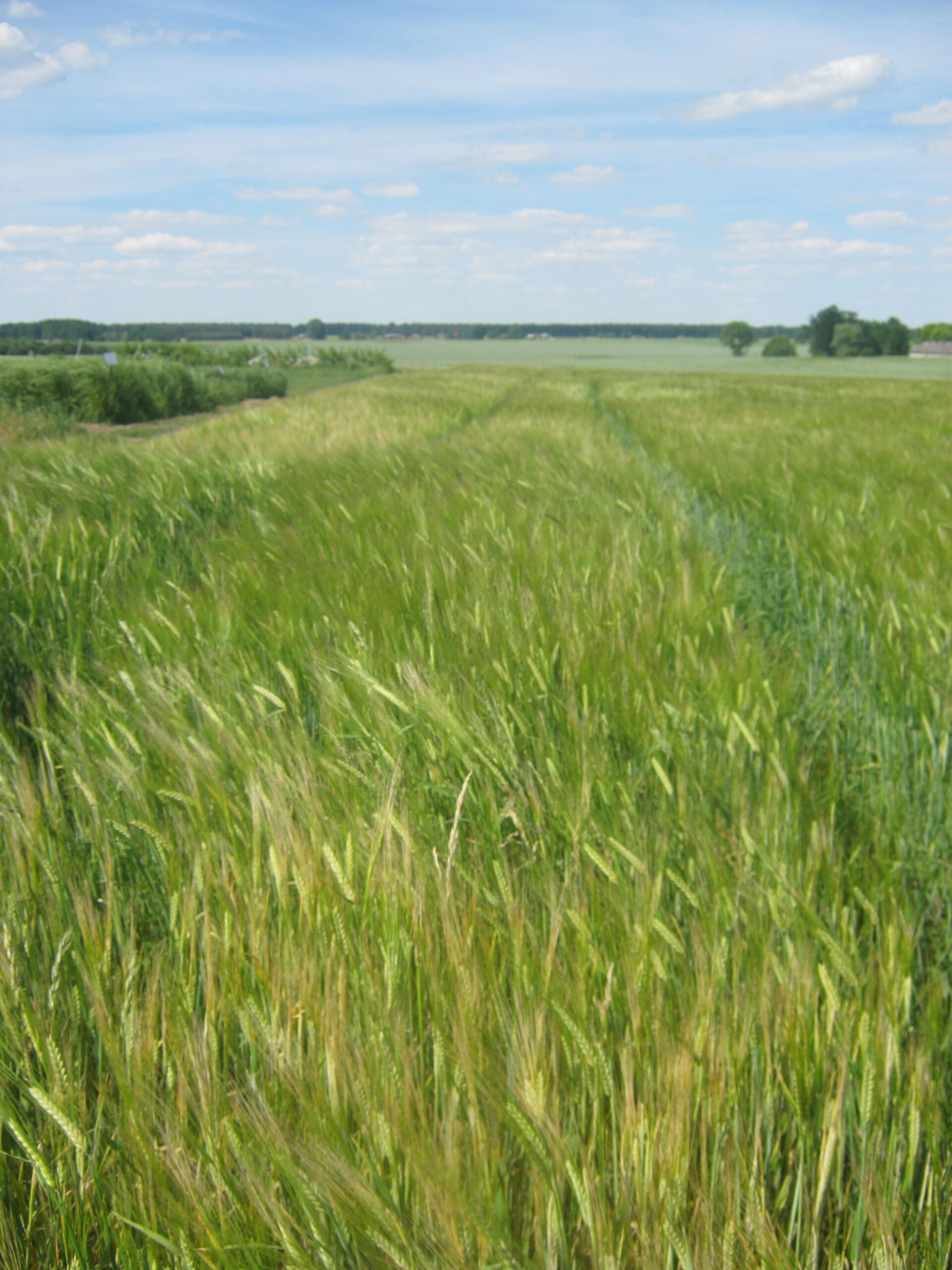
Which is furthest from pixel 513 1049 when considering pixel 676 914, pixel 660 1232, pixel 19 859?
pixel 19 859

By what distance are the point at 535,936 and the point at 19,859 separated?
0.57 m

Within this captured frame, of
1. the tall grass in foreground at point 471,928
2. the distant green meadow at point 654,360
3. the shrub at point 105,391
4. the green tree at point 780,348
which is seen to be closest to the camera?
the tall grass in foreground at point 471,928

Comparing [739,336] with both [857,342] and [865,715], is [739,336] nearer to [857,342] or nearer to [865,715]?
[857,342]

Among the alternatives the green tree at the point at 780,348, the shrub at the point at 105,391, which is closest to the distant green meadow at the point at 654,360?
the green tree at the point at 780,348

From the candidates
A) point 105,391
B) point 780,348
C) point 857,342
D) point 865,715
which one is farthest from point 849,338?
point 865,715

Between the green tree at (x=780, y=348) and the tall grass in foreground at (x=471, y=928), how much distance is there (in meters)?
80.4

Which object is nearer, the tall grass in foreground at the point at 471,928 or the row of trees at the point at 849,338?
the tall grass in foreground at the point at 471,928

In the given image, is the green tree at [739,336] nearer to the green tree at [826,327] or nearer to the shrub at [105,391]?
the green tree at [826,327]

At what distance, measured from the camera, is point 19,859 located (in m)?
0.89

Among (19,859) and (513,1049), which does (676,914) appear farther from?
(19,859)

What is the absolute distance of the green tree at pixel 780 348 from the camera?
74812 mm

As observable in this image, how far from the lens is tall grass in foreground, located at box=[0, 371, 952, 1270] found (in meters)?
0.57

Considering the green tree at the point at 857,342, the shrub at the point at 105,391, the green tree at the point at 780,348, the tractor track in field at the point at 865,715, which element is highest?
the green tree at the point at 780,348

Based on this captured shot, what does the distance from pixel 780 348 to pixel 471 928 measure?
83.9 meters
